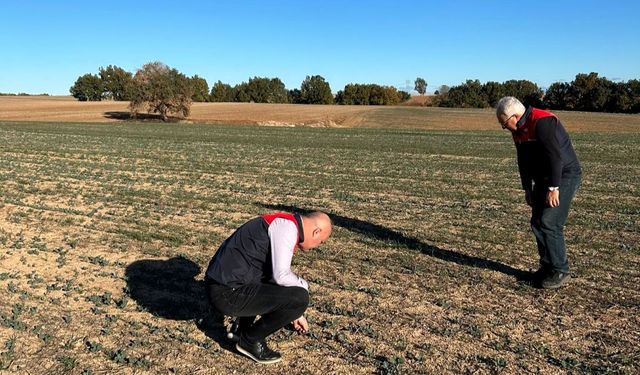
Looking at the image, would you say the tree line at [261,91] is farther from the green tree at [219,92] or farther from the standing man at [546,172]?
the standing man at [546,172]

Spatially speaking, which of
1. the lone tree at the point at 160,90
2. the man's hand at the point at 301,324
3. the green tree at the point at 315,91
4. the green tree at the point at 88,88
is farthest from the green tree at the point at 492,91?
the man's hand at the point at 301,324

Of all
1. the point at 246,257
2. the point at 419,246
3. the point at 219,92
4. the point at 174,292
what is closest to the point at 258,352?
the point at 246,257

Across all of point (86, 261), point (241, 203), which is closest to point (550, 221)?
point (86, 261)

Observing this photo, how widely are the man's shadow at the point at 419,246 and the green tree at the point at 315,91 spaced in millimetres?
103509

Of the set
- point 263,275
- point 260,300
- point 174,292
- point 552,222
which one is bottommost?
point 174,292

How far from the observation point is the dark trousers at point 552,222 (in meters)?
5.95

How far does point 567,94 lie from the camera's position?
9256 centimetres

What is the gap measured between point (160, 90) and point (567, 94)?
68.1 meters

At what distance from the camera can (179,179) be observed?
14.7 metres

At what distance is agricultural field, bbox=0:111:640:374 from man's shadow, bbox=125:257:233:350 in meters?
0.02

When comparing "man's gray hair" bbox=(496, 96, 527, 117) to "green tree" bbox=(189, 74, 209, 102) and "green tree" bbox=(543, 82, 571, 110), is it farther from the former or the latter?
"green tree" bbox=(189, 74, 209, 102)

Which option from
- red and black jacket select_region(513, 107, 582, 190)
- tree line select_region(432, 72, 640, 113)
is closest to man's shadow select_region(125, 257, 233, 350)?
red and black jacket select_region(513, 107, 582, 190)

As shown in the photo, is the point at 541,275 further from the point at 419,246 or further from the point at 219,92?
the point at 219,92

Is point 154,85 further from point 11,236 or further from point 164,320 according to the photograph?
point 164,320
